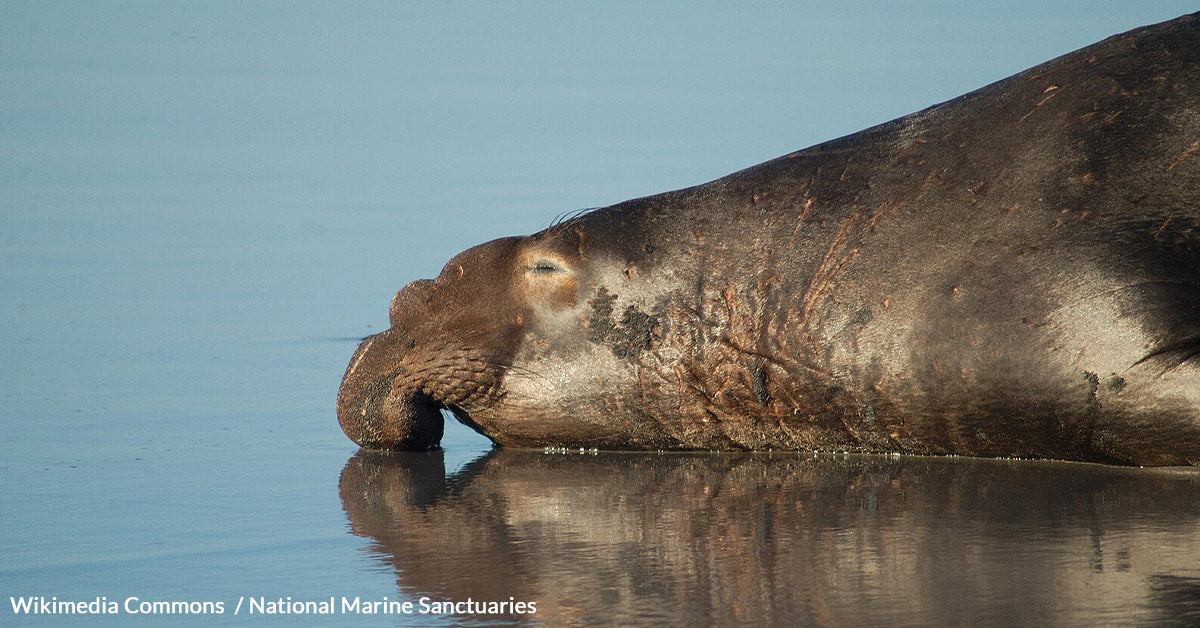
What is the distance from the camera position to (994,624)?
3.30m

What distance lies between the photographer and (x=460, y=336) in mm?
6773

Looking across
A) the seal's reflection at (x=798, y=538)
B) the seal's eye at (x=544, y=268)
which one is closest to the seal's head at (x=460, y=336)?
the seal's eye at (x=544, y=268)

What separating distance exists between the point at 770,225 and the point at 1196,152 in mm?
1666

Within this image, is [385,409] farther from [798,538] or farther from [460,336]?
[798,538]

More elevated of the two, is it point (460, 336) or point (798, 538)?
point (460, 336)

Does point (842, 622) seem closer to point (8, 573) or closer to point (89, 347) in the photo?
point (8, 573)

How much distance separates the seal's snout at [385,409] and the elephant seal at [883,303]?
0.04 feet

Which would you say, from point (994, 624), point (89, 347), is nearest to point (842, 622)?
point (994, 624)

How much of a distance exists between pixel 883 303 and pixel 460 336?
6.49ft

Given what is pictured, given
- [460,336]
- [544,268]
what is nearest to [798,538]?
[544,268]

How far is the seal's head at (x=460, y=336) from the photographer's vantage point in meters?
6.61

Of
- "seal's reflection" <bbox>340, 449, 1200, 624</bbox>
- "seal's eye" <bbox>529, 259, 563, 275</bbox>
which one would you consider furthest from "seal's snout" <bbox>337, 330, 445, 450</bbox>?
"seal's eye" <bbox>529, 259, 563, 275</bbox>

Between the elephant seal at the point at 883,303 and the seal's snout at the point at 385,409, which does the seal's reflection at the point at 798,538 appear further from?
the seal's snout at the point at 385,409

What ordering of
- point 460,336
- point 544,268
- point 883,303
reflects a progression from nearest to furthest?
point 883,303 → point 544,268 → point 460,336
